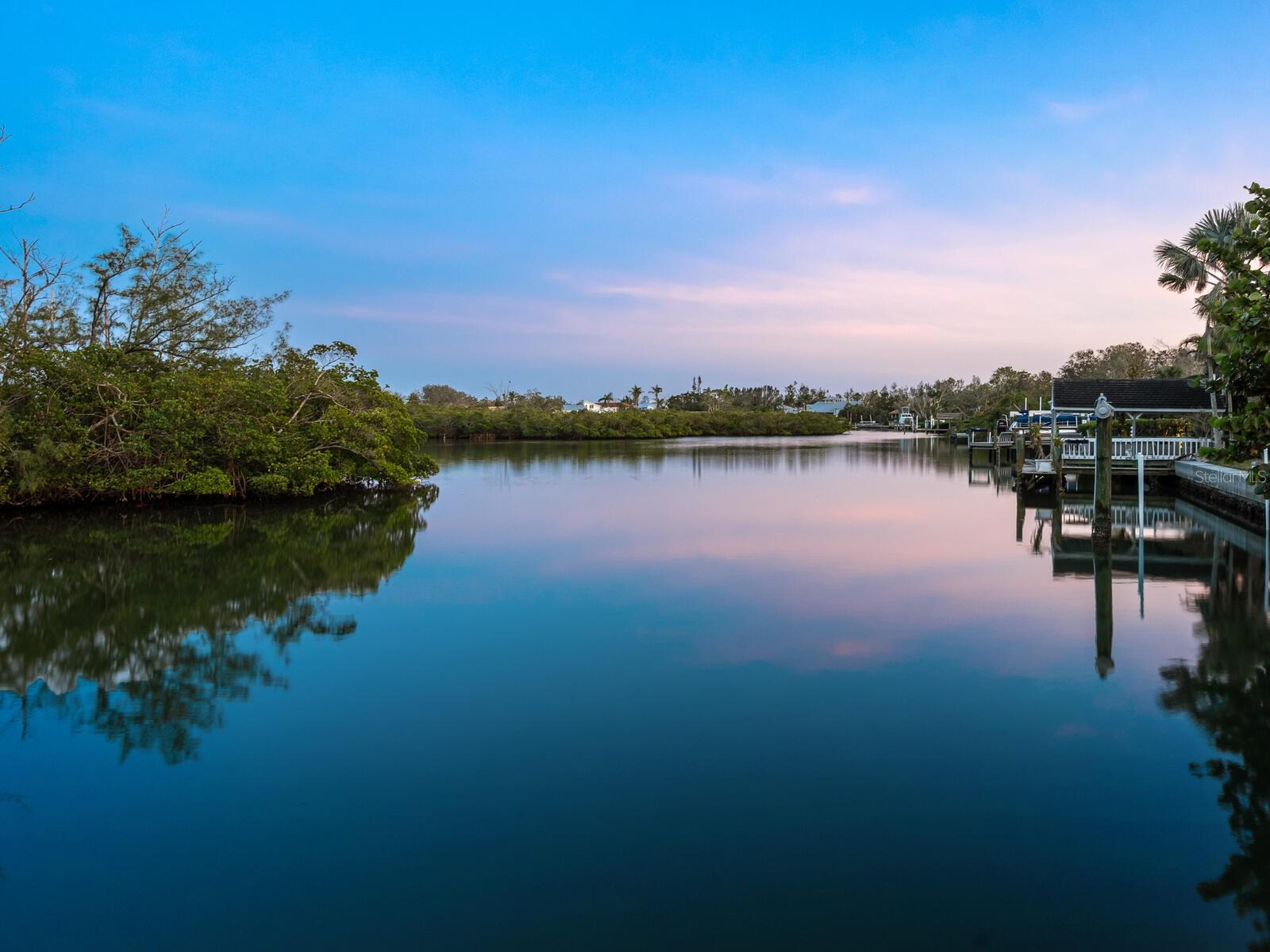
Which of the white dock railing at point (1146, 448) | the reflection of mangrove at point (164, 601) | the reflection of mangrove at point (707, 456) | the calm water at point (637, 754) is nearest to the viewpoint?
the calm water at point (637, 754)

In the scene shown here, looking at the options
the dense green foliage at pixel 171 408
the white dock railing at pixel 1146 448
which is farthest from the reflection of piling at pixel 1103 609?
the dense green foliage at pixel 171 408

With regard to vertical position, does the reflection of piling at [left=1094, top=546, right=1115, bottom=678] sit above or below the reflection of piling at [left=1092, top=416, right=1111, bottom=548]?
below

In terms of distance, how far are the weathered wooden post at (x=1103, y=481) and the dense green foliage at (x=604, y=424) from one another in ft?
165

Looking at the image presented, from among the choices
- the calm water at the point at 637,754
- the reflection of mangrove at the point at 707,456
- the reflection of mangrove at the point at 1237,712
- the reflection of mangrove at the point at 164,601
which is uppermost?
the reflection of mangrove at the point at 707,456

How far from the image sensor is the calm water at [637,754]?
3982 millimetres

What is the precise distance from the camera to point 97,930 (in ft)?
12.7

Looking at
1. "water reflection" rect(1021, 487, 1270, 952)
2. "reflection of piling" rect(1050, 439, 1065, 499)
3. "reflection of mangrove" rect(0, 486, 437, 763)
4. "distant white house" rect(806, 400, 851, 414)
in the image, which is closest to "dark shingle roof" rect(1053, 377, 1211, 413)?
"reflection of piling" rect(1050, 439, 1065, 499)

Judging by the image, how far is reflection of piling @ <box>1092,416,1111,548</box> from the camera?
1440 centimetres

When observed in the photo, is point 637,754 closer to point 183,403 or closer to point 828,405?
point 183,403

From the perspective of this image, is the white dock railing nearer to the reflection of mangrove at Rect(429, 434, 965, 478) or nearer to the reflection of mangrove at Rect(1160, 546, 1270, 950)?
the reflection of mangrove at Rect(429, 434, 965, 478)

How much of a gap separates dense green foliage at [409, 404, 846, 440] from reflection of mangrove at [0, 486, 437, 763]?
4445 cm

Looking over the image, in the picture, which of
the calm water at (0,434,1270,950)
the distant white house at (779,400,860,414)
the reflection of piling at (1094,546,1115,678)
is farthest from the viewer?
the distant white house at (779,400,860,414)

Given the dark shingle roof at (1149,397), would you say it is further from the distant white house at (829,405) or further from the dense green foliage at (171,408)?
the distant white house at (829,405)

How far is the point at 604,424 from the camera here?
7138 cm
